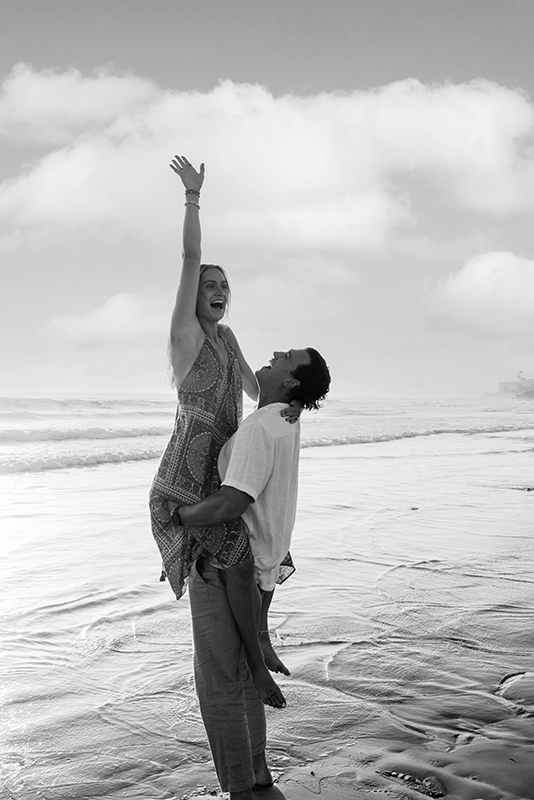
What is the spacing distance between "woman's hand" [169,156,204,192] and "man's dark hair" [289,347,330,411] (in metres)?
0.85

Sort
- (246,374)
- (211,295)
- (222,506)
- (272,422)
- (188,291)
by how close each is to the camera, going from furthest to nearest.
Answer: (246,374)
(211,295)
(188,291)
(272,422)
(222,506)

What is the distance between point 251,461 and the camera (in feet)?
9.00

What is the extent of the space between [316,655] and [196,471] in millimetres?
2193

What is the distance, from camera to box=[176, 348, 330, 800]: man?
2.76m

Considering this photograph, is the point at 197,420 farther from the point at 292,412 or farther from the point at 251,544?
the point at 251,544

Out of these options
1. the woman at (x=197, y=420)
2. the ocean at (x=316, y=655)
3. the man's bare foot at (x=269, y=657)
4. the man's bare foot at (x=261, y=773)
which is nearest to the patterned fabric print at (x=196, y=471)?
the woman at (x=197, y=420)

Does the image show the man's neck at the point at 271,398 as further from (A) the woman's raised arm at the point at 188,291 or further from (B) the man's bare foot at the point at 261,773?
(B) the man's bare foot at the point at 261,773

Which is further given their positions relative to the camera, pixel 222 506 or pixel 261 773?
pixel 261 773

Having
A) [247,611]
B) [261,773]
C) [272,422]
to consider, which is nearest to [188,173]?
[272,422]

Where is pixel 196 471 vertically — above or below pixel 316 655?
above

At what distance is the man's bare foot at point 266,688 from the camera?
2.73m

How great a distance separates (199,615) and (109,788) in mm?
875

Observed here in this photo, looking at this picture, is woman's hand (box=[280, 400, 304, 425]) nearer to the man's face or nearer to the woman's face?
the man's face

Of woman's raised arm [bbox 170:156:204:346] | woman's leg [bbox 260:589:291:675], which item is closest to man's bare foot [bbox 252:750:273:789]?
woman's leg [bbox 260:589:291:675]
